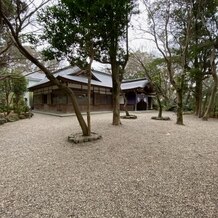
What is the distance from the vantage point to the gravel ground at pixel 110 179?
7.42 feet

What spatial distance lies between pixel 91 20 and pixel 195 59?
1030 centimetres

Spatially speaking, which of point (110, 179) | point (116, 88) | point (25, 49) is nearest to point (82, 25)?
point (25, 49)

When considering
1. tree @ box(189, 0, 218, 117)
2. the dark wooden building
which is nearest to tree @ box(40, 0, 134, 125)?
tree @ box(189, 0, 218, 117)

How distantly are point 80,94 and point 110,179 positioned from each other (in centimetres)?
1227

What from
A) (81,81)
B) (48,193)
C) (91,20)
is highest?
(91,20)

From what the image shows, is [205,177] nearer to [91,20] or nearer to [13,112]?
[91,20]

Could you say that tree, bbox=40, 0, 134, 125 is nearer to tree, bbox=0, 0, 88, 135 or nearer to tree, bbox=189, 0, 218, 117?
tree, bbox=0, 0, 88, 135

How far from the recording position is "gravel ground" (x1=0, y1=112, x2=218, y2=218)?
2.26m

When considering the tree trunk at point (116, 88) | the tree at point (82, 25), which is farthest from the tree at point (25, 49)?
the tree trunk at point (116, 88)

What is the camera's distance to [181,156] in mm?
4199

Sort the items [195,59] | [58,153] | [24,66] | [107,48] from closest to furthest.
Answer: [58,153], [107,48], [195,59], [24,66]

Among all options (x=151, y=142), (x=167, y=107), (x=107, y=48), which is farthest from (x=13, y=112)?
(x=167, y=107)

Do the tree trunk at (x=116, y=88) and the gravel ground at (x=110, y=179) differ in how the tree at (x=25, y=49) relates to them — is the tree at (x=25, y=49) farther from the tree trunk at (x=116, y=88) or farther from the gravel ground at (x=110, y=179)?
the tree trunk at (x=116, y=88)

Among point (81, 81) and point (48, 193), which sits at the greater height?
point (81, 81)
